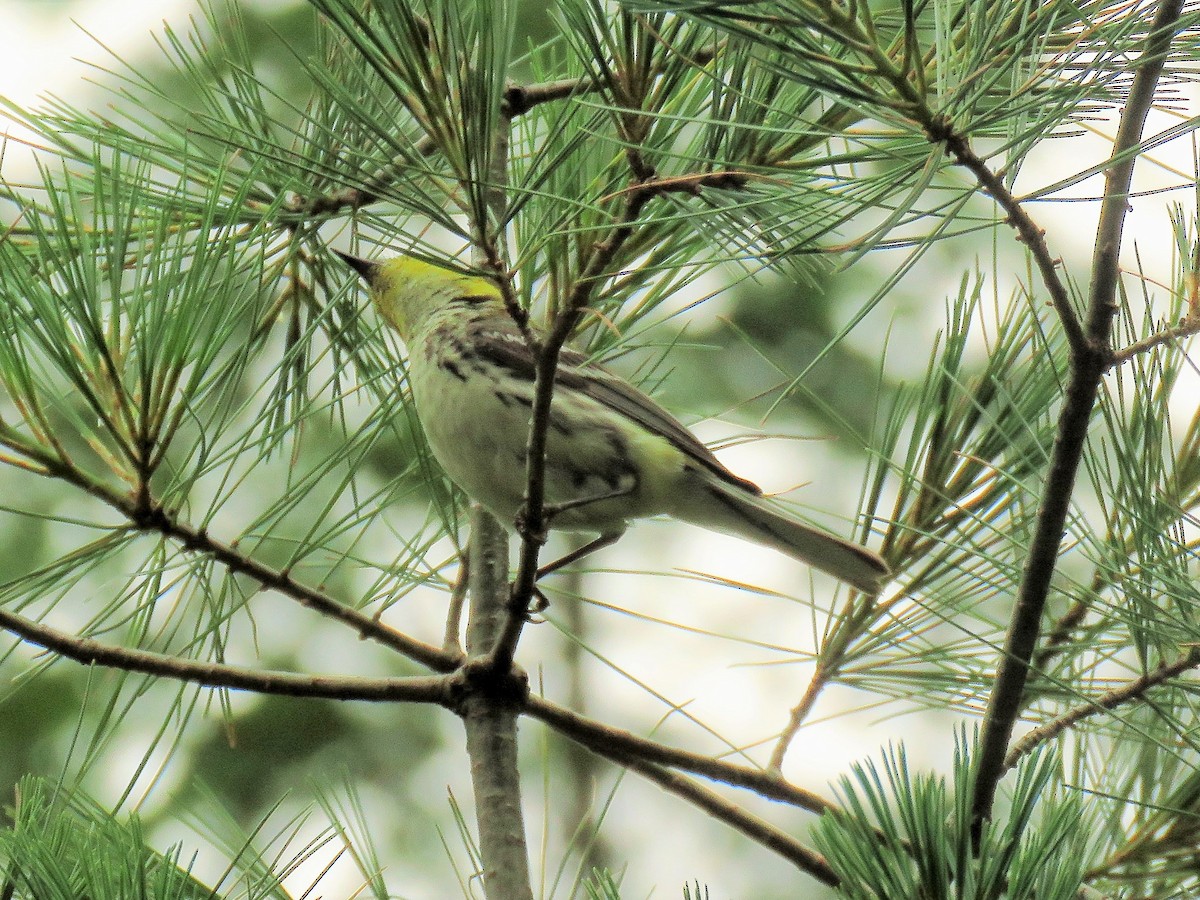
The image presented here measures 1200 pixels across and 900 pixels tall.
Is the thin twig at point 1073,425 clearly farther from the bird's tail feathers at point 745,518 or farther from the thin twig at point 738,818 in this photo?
the bird's tail feathers at point 745,518

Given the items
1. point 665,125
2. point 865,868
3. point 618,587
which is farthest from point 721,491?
point 618,587

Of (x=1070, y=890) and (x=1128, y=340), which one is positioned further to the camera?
(x=1128, y=340)

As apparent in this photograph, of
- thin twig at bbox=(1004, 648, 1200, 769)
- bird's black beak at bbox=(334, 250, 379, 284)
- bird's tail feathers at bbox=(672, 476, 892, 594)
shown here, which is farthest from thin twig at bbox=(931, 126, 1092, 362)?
bird's black beak at bbox=(334, 250, 379, 284)

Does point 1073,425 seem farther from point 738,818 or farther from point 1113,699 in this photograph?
point 738,818

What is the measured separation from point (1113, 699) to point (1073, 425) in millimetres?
490

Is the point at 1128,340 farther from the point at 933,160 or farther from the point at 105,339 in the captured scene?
the point at 105,339

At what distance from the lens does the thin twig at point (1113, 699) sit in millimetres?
1433

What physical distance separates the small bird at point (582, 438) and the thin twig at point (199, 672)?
1.97 ft

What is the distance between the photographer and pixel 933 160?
3.37ft

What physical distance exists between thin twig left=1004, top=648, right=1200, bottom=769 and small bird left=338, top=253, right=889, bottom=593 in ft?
2.22

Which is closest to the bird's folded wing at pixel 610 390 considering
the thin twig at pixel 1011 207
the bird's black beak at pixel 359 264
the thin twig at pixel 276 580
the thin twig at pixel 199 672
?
the bird's black beak at pixel 359 264

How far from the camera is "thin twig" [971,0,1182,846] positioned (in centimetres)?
112

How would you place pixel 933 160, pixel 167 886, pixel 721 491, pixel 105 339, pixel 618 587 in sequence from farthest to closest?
pixel 618 587 → pixel 721 491 → pixel 105 339 → pixel 167 886 → pixel 933 160

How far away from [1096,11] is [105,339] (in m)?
1.15
